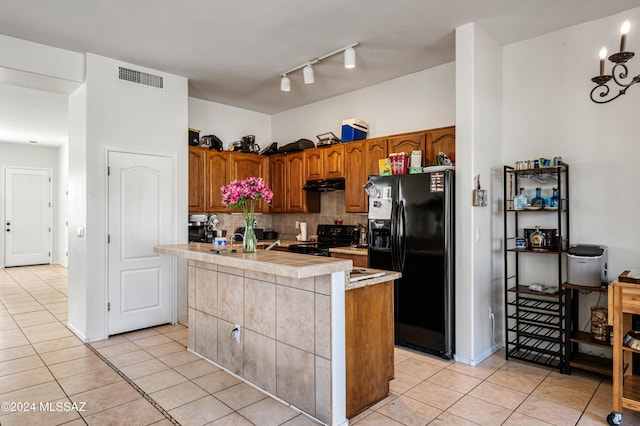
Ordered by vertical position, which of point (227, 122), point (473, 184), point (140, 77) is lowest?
point (473, 184)

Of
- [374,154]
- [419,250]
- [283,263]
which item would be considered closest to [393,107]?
[374,154]

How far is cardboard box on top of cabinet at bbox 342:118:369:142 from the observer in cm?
479

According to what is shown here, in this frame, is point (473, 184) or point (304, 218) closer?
point (473, 184)

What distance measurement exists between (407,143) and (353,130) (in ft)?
2.76

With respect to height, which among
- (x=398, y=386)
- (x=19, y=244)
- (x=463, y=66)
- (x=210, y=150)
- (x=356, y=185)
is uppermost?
(x=463, y=66)

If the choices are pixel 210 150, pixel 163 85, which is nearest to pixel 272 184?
pixel 210 150

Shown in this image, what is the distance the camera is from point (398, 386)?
2881 millimetres

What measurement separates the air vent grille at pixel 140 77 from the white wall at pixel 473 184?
330cm

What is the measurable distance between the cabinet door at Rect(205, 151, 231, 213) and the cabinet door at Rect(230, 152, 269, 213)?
0.12m

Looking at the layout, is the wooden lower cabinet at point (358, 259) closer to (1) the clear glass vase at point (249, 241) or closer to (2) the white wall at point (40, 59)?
(1) the clear glass vase at point (249, 241)

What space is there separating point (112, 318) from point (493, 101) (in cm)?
A: 453

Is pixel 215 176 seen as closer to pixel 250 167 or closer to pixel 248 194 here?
pixel 250 167

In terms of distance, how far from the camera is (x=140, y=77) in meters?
4.25

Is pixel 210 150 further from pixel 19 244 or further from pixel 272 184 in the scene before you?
pixel 19 244
